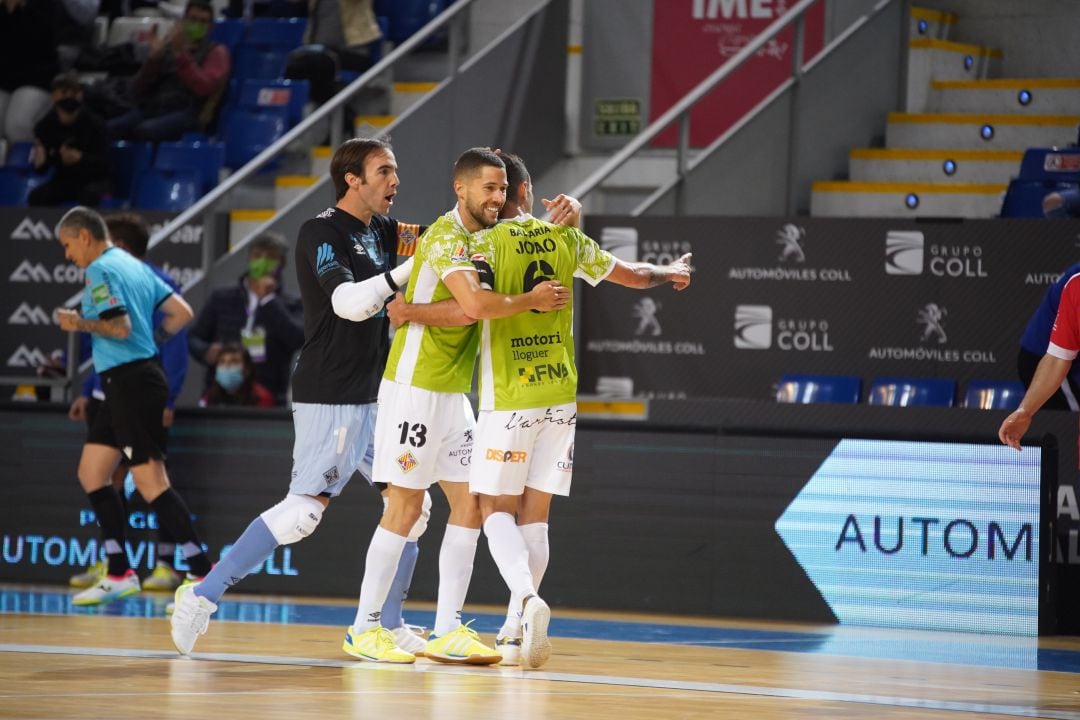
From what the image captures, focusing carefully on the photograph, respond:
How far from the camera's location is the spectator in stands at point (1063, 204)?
11297 mm

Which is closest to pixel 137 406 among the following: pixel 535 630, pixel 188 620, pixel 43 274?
pixel 188 620

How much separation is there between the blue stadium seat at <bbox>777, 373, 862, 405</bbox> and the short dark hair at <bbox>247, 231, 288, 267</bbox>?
3.31 metres

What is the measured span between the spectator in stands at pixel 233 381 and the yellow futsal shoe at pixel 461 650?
4.34 m

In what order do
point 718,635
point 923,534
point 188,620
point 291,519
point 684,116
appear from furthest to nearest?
1. point 684,116
2. point 923,534
3. point 718,635
4. point 291,519
5. point 188,620

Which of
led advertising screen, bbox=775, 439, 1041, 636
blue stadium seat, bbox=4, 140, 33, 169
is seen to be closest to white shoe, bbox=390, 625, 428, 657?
led advertising screen, bbox=775, 439, 1041, 636

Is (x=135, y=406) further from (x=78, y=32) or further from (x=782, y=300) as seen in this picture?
(x=78, y=32)

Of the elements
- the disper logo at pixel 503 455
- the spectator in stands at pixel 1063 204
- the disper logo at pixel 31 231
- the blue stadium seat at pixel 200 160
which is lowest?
the disper logo at pixel 503 455

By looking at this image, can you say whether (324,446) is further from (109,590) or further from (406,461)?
(109,590)

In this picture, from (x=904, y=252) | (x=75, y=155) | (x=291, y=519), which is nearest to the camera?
(x=291, y=519)

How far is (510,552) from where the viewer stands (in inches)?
277

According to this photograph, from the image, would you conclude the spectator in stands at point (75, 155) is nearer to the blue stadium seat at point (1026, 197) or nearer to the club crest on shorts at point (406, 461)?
the blue stadium seat at point (1026, 197)

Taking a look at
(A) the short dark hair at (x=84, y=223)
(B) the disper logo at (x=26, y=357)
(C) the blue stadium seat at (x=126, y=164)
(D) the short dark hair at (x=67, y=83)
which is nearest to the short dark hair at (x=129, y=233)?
(A) the short dark hair at (x=84, y=223)

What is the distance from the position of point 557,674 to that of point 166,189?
8.87m

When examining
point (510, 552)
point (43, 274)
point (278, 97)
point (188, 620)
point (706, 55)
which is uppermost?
point (706, 55)
